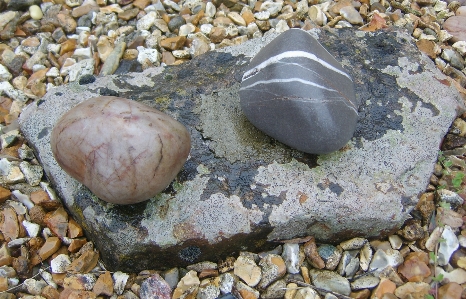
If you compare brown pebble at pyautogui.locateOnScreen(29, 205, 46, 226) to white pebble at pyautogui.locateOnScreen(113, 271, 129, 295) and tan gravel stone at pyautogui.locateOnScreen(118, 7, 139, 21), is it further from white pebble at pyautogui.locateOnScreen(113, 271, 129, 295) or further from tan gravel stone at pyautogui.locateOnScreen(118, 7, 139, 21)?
tan gravel stone at pyautogui.locateOnScreen(118, 7, 139, 21)

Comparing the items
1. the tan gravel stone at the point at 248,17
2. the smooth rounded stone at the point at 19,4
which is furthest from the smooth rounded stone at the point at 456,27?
the smooth rounded stone at the point at 19,4

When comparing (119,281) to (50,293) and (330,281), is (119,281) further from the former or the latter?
(330,281)

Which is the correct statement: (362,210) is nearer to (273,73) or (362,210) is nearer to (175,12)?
(273,73)

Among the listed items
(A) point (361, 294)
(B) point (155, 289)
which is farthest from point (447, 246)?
(B) point (155, 289)

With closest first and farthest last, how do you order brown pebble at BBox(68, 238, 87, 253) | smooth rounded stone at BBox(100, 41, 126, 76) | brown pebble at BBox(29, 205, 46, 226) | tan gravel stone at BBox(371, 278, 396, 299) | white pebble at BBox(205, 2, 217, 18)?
1. tan gravel stone at BBox(371, 278, 396, 299)
2. brown pebble at BBox(68, 238, 87, 253)
3. brown pebble at BBox(29, 205, 46, 226)
4. smooth rounded stone at BBox(100, 41, 126, 76)
5. white pebble at BBox(205, 2, 217, 18)

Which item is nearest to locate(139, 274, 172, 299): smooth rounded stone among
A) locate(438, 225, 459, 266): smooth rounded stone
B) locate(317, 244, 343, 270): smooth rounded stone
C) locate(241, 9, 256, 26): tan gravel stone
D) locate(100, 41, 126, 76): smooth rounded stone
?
locate(317, 244, 343, 270): smooth rounded stone

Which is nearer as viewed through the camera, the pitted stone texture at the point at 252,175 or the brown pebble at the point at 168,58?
the pitted stone texture at the point at 252,175

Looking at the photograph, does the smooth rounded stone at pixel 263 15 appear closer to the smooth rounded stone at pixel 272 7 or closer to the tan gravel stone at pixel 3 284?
the smooth rounded stone at pixel 272 7
